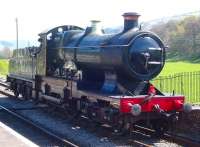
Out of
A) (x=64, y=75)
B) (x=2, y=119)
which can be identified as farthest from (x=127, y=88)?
(x=2, y=119)

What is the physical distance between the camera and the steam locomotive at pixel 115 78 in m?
11.3

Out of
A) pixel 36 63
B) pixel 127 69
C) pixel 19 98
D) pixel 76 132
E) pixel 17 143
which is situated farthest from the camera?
pixel 19 98

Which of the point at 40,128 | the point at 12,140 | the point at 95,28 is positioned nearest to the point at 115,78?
the point at 95,28

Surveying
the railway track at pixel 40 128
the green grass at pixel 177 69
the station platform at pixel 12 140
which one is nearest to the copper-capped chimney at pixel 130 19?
the railway track at pixel 40 128

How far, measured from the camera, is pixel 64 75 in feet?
49.8

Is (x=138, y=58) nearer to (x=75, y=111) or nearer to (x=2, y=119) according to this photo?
(x=75, y=111)

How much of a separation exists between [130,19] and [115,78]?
1.62 metres

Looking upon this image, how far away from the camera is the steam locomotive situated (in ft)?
37.0

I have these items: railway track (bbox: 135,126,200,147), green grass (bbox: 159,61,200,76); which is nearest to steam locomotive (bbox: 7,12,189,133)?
railway track (bbox: 135,126,200,147)

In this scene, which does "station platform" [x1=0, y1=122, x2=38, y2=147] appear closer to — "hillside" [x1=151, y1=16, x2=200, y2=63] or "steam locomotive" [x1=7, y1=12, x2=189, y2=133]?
"steam locomotive" [x1=7, y1=12, x2=189, y2=133]

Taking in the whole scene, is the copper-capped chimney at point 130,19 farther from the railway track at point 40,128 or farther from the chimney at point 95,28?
the railway track at point 40,128

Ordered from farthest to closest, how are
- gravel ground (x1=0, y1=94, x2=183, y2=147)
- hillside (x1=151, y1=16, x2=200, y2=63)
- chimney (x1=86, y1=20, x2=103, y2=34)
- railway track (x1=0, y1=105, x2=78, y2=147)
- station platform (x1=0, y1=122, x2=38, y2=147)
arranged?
hillside (x1=151, y1=16, x2=200, y2=63)
chimney (x1=86, y1=20, x2=103, y2=34)
gravel ground (x1=0, y1=94, x2=183, y2=147)
railway track (x1=0, y1=105, x2=78, y2=147)
station platform (x1=0, y1=122, x2=38, y2=147)

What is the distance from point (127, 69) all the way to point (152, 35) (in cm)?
112

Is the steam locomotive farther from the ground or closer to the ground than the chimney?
closer to the ground
